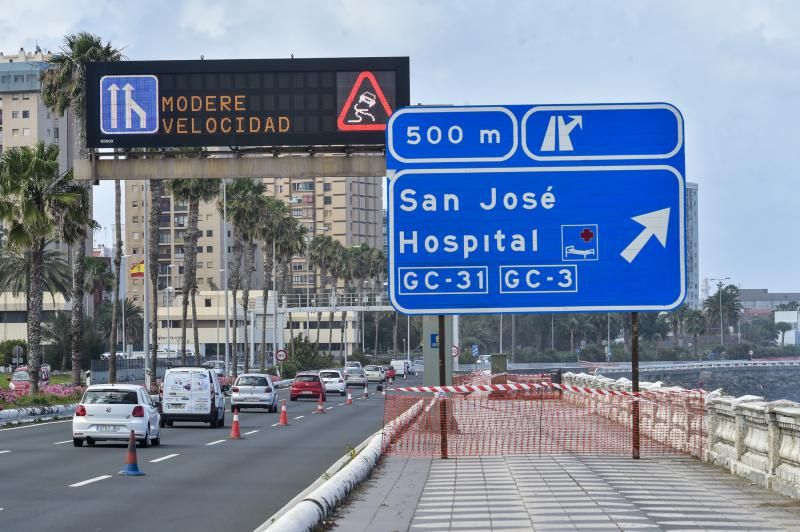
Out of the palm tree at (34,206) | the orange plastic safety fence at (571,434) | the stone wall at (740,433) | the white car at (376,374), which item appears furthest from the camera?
the white car at (376,374)

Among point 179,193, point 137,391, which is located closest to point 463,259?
point 137,391

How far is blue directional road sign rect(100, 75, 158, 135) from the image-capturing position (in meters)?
29.7

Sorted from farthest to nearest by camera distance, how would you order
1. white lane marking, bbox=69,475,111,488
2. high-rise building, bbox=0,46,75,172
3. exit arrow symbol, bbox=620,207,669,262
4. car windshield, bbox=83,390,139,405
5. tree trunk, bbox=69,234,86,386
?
high-rise building, bbox=0,46,75,172 → tree trunk, bbox=69,234,86,386 → car windshield, bbox=83,390,139,405 → exit arrow symbol, bbox=620,207,669,262 → white lane marking, bbox=69,475,111,488

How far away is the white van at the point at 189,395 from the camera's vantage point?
38438 millimetres

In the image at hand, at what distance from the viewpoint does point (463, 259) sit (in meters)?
20.5

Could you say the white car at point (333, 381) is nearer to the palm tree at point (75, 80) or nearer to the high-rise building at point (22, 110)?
the palm tree at point (75, 80)

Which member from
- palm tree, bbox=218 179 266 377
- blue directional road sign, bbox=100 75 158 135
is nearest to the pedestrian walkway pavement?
blue directional road sign, bbox=100 75 158 135

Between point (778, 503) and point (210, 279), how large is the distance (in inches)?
7071

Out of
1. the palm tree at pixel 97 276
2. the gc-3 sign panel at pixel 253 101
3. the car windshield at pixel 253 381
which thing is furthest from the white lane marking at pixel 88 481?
the palm tree at pixel 97 276

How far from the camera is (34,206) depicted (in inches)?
1860

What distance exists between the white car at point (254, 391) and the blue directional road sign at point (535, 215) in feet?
96.8

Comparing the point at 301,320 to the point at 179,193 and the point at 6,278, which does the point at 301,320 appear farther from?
the point at 179,193

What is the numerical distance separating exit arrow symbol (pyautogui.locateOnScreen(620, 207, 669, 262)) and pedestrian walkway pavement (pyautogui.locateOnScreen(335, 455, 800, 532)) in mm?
3421

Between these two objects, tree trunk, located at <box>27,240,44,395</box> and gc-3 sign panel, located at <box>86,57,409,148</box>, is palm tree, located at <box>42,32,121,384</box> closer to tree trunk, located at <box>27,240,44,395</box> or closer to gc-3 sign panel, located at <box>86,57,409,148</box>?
tree trunk, located at <box>27,240,44,395</box>
